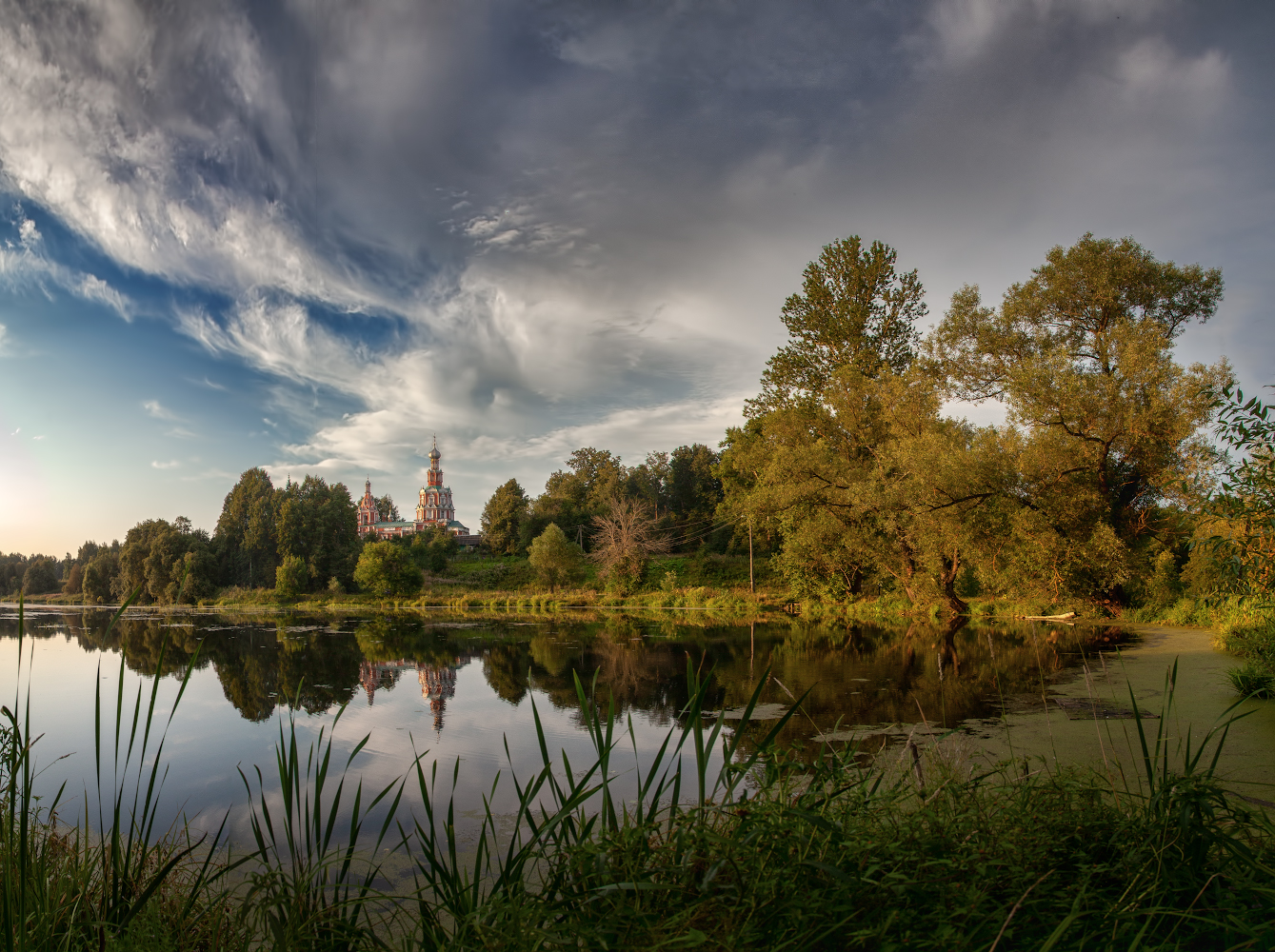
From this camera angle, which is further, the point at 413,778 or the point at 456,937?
the point at 413,778

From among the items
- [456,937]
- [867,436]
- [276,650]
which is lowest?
[276,650]

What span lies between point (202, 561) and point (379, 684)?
40.6 m

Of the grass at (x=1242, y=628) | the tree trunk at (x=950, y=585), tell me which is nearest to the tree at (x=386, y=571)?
the tree trunk at (x=950, y=585)

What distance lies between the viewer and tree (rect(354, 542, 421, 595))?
39094mm

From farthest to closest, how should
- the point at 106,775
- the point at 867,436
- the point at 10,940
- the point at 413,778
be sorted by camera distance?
the point at 867,436, the point at 106,775, the point at 413,778, the point at 10,940

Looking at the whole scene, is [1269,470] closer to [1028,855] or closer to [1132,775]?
[1132,775]

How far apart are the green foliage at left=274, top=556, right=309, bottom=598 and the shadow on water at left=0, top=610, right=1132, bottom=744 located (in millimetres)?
18443

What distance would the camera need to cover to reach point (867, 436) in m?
25.7

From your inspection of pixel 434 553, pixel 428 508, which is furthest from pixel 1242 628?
pixel 428 508

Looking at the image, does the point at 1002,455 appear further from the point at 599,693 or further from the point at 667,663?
the point at 599,693

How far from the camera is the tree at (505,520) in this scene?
55625mm

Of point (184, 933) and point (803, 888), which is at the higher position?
point (803, 888)

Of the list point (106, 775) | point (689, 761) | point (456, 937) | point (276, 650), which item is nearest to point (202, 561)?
point (276, 650)

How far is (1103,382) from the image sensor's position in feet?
53.5
